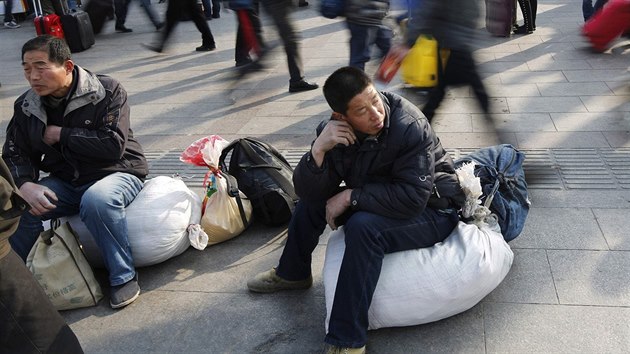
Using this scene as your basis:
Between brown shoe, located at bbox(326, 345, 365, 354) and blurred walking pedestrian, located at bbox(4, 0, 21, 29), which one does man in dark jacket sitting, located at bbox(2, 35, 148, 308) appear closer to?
brown shoe, located at bbox(326, 345, 365, 354)

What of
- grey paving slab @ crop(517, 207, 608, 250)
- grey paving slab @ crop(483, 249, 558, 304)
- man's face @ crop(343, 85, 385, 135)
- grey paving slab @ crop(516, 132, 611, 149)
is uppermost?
man's face @ crop(343, 85, 385, 135)

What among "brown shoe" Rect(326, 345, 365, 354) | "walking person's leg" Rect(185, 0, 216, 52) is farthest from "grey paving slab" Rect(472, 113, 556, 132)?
"walking person's leg" Rect(185, 0, 216, 52)

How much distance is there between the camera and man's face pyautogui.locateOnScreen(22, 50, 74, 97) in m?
3.11

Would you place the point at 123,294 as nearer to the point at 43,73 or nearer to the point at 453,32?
the point at 43,73

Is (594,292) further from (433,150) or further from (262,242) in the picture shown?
(262,242)

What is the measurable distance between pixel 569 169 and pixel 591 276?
1315 mm

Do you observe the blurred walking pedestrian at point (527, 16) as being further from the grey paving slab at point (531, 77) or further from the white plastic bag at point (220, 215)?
the white plastic bag at point (220, 215)

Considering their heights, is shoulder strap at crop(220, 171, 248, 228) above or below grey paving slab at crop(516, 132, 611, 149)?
above

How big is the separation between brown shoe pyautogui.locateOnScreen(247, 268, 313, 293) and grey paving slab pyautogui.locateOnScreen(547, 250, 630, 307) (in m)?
1.18

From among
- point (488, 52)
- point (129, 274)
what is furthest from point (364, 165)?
point (488, 52)

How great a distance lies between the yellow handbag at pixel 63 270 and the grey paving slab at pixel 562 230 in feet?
7.20

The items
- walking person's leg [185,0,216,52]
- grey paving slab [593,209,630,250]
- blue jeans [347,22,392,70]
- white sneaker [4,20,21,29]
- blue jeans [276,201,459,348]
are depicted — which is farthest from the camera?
white sneaker [4,20,21,29]

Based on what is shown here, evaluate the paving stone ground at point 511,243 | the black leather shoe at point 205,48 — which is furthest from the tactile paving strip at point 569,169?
the black leather shoe at point 205,48

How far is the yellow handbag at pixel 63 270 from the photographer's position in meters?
3.03
